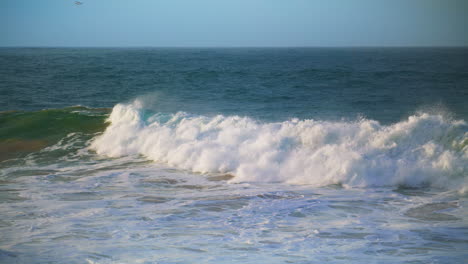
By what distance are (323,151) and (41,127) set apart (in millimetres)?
11225

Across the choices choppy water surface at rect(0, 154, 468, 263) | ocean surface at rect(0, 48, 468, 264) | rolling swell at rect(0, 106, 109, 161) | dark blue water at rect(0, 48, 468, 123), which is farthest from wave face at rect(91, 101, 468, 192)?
dark blue water at rect(0, 48, 468, 123)

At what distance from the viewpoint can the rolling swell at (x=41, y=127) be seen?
13.4 m

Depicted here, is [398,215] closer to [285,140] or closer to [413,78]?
[285,140]

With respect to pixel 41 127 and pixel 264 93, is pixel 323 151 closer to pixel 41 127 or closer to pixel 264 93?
pixel 41 127

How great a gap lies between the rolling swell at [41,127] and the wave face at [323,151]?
113 inches

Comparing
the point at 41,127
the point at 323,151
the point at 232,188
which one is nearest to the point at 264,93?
the point at 41,127

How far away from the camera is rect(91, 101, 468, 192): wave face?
8609 mm

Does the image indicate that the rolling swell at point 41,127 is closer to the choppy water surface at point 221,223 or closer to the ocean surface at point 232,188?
the ocean surface at point 232,188

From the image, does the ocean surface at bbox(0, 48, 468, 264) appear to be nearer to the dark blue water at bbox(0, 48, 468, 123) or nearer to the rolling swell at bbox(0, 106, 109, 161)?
the rolling swell at bbox(0, 106, 109, 161)

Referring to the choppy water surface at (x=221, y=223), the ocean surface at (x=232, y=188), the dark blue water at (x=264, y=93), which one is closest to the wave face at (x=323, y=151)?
the ocean surface at (x=232, y=188)

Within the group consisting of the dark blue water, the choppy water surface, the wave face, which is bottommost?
the choppy water surface

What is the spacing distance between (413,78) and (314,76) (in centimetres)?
720

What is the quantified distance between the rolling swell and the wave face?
113 inches

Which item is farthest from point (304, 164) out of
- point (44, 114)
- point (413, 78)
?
point (413, 78)
